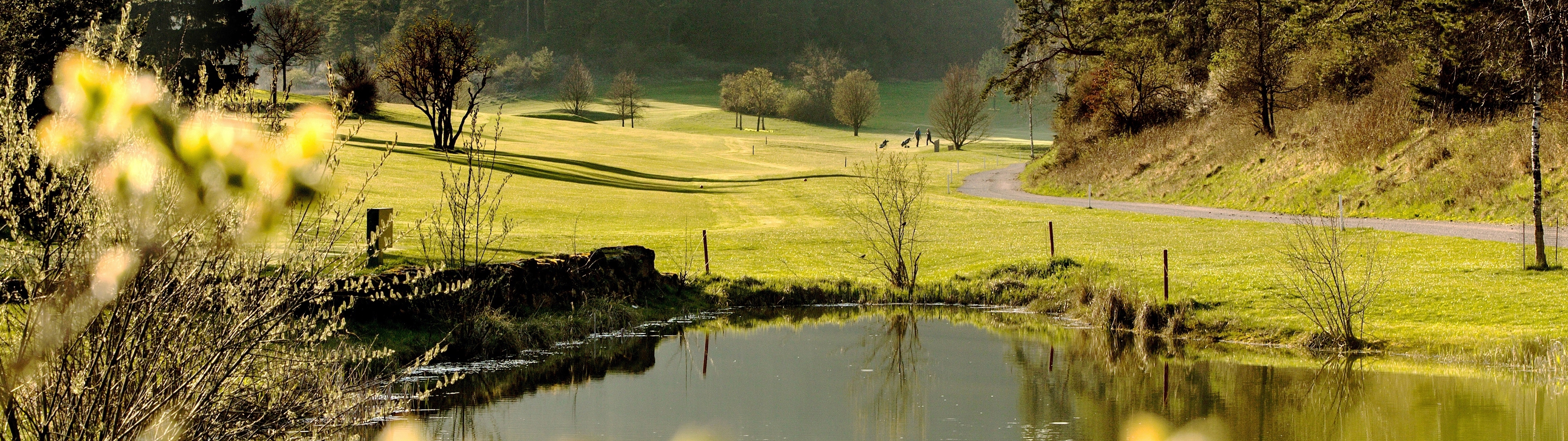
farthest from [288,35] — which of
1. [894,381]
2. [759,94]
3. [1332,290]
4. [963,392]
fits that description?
[1332,290]

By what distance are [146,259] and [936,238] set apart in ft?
89.0

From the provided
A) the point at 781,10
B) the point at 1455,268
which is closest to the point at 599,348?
the point at 1455,268

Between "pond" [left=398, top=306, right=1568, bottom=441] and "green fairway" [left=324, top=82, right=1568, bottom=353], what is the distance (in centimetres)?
211

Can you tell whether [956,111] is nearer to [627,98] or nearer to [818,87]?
[818,87]

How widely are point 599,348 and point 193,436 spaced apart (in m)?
10.5

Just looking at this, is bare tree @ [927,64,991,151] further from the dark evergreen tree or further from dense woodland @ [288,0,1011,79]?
dense woodland @ [288,0,1011,79]

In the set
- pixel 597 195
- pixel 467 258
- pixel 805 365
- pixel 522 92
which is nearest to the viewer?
pixel 805 365

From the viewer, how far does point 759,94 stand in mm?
130250

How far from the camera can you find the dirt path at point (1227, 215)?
1058 inches

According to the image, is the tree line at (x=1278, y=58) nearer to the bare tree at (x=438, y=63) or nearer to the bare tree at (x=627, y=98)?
the bare tree at (x=438, y=63)

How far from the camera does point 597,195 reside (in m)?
42.5

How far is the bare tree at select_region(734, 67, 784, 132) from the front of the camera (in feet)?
429

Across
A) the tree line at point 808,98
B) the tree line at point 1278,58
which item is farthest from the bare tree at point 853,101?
the tree line at point 1278,58

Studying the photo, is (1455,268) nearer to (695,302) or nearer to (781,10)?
(695,302)
